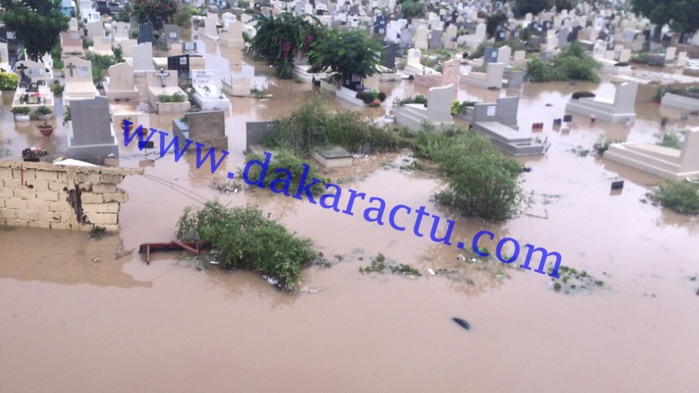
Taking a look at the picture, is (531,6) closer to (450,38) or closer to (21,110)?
(450,38)

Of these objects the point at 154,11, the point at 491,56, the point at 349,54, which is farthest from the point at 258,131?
the point at 154,11

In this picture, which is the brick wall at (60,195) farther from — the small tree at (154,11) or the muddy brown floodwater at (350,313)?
the small tree at (154,11)

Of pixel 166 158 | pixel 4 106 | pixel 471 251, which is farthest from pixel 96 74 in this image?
pixel 471 251

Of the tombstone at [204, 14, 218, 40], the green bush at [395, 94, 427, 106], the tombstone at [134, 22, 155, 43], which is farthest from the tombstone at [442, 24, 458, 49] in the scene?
the green bush at [395, 94, 427, 106]

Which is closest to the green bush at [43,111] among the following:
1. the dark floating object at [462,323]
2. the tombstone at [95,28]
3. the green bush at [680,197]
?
the dark floating object at [462,323]

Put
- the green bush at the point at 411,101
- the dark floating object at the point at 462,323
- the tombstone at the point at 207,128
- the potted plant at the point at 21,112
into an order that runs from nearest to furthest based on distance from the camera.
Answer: the dark floating object at the point at 462,323 < the tombstone at the point at 207,128 < the potted plant at the point at 21,112 < the green bush at the point at 411,101

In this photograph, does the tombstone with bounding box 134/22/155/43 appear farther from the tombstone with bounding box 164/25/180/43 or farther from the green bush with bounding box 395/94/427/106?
the green bush with bounding box 395/94/427/106
